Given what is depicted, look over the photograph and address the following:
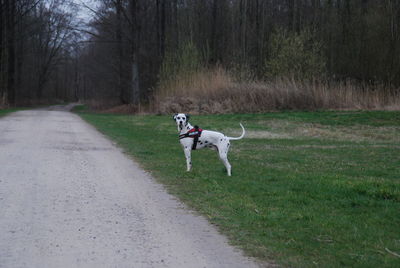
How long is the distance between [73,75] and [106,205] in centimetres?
12013

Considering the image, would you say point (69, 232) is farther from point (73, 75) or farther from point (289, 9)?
point (73, 75)

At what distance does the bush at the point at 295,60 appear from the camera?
2989 centimetres

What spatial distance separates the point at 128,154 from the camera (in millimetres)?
12820

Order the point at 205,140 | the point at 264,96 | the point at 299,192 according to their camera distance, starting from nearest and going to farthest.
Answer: the point at 299,192
the point at 205,140
the point at 264,96

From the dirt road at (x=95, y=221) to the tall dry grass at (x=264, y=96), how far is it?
17.9 metres

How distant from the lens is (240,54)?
37906 mm

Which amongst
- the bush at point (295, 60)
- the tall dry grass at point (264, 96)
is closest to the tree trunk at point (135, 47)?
the tall dry grass at point (264, 96)

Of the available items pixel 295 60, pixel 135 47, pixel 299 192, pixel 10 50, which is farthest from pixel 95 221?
pixel 10 50

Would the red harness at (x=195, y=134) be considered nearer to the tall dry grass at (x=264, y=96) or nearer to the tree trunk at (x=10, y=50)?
the tall dry grass at (x=264, y=96)

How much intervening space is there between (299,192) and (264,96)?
19982mm

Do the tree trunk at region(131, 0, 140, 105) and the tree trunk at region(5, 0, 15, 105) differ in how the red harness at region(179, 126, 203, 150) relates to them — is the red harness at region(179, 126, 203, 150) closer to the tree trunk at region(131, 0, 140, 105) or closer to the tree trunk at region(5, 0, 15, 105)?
the tree trunk at region(131, 0, 140, 105)

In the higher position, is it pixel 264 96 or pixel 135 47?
pixel 135 47

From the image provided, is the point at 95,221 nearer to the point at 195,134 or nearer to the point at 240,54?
the point at 195,134

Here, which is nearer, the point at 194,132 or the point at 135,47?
the point at 194,132
